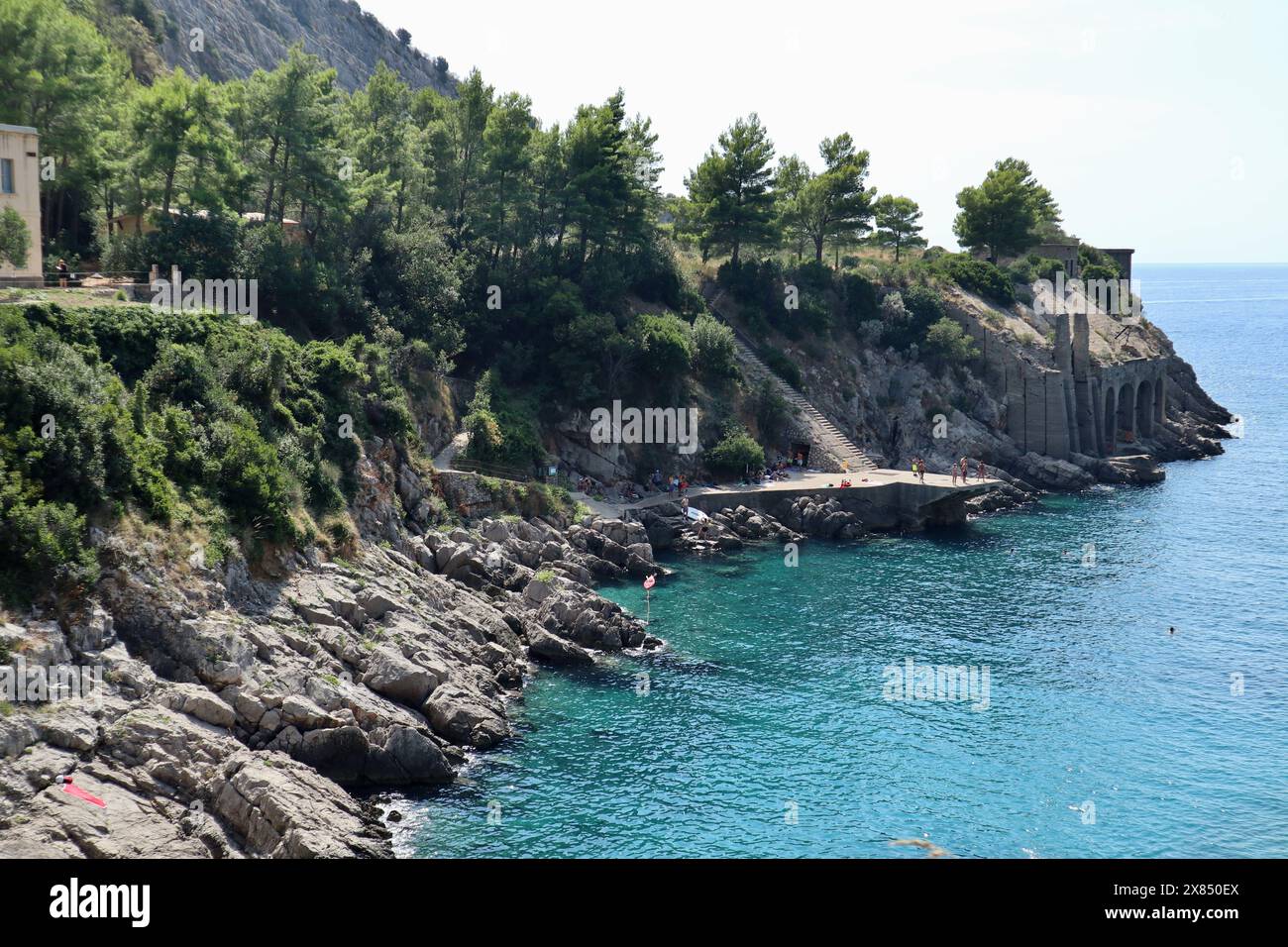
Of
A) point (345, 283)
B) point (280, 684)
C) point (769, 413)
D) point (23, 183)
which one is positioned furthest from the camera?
point (769, 413)

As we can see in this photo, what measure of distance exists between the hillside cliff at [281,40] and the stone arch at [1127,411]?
3110 inches

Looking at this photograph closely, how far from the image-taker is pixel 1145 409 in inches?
3989

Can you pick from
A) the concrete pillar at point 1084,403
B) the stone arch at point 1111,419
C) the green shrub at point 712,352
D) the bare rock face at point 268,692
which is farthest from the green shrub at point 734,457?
the stone arch at point 1111,419

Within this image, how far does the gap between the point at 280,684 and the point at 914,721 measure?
72.5 ft

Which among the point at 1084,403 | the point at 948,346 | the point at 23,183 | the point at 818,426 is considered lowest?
the point at 818,426

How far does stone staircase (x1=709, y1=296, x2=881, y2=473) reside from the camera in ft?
246

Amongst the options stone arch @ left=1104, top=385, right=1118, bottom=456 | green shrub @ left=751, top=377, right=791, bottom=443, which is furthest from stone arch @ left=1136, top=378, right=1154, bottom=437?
green shrub @ left=751, top=377, right=791, bottom=443

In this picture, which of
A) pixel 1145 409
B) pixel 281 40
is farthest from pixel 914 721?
pixel 281 40

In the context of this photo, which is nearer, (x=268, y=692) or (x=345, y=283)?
(x=268, y=692)

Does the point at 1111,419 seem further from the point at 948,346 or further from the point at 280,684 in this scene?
the point at 280,684

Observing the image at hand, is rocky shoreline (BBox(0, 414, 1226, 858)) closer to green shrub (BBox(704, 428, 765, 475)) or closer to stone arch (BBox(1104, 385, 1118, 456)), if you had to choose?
green shrub (BBox(704, 428, 765, 475))

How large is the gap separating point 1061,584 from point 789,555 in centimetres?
1437

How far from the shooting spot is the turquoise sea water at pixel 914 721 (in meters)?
31.8

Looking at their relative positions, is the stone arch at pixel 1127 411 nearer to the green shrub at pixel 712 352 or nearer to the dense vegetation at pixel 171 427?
the green shrub at pixel 712 352
